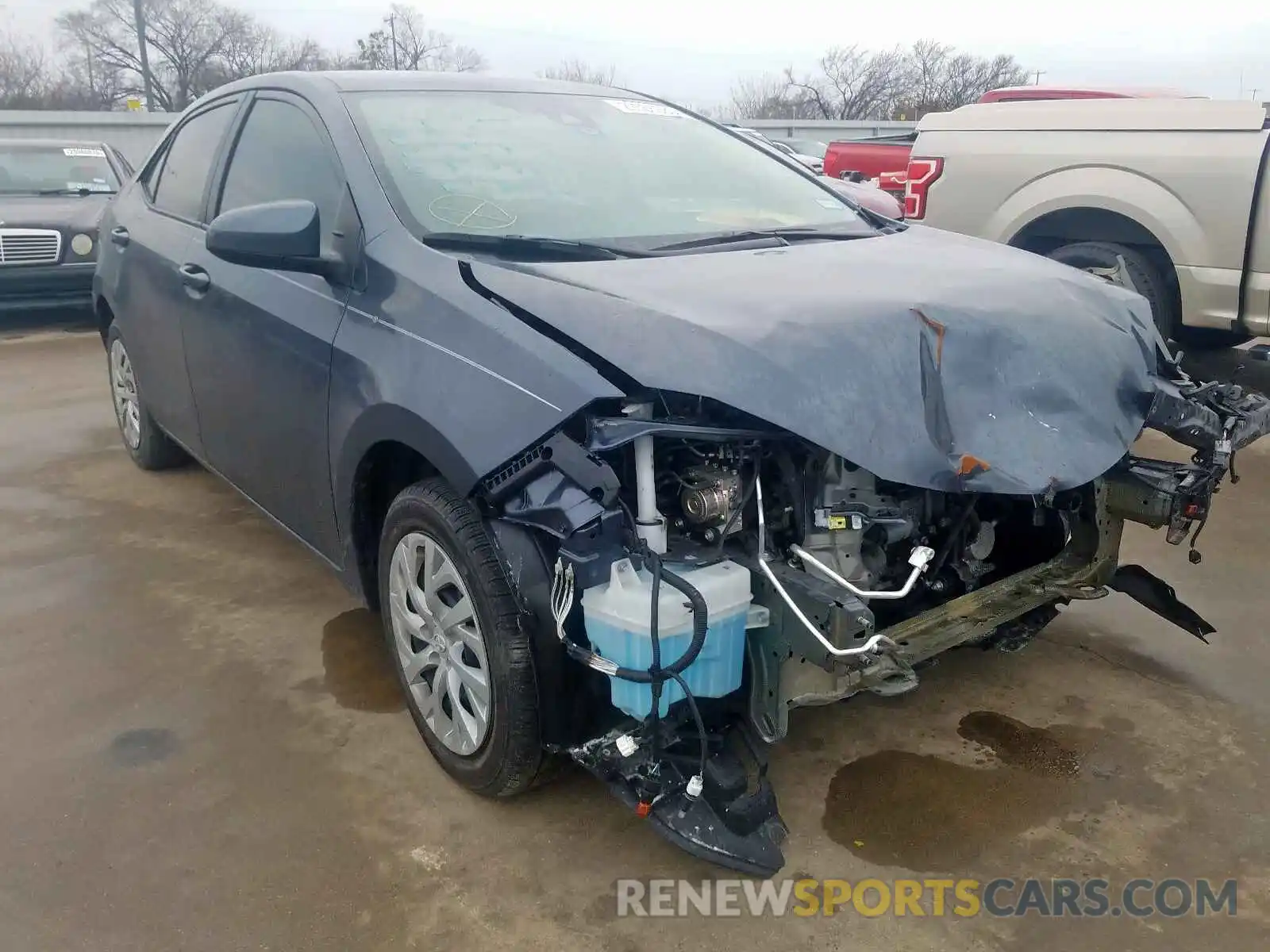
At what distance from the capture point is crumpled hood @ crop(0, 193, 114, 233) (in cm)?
873

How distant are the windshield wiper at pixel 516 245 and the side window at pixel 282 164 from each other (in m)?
0.41

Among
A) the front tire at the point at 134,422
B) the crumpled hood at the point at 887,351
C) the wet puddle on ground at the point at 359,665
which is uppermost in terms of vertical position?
the crumpled hood at the point at 887,351

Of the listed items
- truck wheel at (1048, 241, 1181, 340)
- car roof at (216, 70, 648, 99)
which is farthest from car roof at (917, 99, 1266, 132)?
car roof at (216, 70, 648, 99)

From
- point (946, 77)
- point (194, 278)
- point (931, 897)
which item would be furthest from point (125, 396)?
point (946, 77)

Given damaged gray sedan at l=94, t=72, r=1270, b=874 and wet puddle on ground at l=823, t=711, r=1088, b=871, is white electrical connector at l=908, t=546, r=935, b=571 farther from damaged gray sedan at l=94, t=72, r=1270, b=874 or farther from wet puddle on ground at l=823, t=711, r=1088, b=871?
wet puddle on ground at l=823, t=711, r=1088, b=871

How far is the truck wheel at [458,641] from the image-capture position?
2.28m

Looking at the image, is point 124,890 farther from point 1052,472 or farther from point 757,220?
point 757,220

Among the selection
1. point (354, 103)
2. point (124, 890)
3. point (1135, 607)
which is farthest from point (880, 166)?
point (124, 890)

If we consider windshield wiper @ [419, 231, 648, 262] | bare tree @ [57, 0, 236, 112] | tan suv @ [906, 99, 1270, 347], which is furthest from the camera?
bare tree @ [57, 0, 236, 112]

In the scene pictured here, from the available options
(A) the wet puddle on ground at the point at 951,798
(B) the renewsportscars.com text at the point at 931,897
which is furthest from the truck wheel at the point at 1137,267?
(B) the renewsportscars.com text at the point at 931,897

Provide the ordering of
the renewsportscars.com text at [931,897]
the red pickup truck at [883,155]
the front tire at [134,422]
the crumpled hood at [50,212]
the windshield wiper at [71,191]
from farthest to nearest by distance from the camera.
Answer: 1. the windshield wiper at [71,191]
2. the crumpled hood at [50,212]
3. the red pickup truck at [883,155]
4. the front tire at [134,422]
5. the renewsportscars.com text at [931,897]

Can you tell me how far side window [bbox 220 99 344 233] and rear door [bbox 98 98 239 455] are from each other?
249 mm

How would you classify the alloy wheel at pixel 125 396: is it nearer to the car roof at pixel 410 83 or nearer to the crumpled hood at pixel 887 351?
the car roof at pixel 410 83

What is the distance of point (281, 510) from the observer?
336 cm
